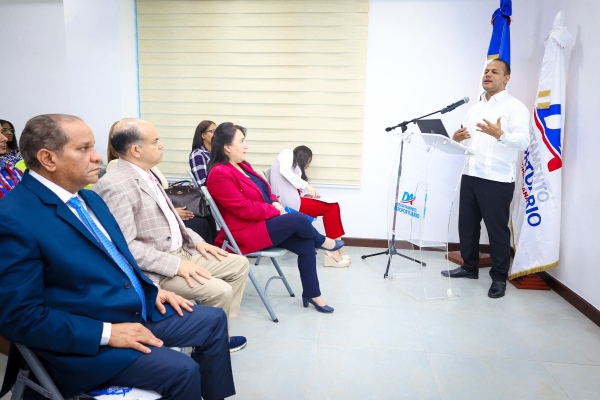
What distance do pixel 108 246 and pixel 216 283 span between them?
65cm

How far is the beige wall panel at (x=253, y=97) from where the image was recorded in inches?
169

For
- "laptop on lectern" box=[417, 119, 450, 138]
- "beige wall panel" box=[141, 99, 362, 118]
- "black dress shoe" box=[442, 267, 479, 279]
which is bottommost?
"black dress shoe" box=[442, 267, 479, 279]

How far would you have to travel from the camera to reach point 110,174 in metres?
1.87

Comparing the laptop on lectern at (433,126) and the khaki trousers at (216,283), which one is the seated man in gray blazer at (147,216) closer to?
the khaki trousers at (216,283)

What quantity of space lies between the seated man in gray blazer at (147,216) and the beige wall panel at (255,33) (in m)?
2.68

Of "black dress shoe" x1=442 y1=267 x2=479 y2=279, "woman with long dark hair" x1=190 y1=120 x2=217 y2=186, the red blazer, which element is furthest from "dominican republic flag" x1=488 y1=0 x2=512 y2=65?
"woman with long dark hair" x1=190 y1=120 x2=217 y2=186

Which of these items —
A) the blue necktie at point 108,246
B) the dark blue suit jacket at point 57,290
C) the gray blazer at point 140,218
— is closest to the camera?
the dark blue suit jacket at point 57,290

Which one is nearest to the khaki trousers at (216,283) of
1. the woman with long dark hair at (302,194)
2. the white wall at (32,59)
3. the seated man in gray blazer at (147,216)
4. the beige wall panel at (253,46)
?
the seated man in gray blazer at (147,216)

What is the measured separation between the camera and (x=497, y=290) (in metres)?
3.24

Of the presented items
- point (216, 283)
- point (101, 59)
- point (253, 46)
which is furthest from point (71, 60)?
point (216, 283)

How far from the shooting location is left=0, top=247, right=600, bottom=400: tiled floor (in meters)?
2.06

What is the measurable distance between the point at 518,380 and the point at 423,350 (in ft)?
1.63

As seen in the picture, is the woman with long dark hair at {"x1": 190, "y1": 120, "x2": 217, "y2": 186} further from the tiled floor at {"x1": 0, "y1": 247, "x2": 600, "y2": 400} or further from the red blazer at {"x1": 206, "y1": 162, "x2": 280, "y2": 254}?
the tiled floor at {"x1": 0, "y1": 247, "x2": 600, "y2": 400}

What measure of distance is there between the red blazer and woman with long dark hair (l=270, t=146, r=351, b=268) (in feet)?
3.65
